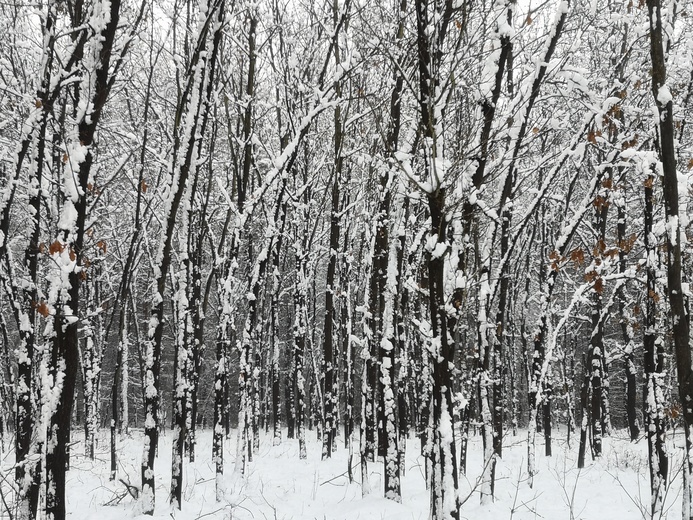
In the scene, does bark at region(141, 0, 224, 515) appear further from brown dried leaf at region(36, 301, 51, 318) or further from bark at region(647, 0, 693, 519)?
bark at region(647, 0, 693, 519)

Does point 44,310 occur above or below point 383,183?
below

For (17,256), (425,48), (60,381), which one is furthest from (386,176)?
(17,256)

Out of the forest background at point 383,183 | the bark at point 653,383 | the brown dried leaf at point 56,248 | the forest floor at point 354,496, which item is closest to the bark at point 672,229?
the forest background at point 383,183

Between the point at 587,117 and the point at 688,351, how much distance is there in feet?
14.7

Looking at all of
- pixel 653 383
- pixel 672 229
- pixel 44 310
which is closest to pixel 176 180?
pixel 44 310

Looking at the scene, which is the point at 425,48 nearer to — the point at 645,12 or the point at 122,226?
the point at 645,12

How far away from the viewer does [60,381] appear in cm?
445

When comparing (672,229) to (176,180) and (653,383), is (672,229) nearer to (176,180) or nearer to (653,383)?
(653,383)

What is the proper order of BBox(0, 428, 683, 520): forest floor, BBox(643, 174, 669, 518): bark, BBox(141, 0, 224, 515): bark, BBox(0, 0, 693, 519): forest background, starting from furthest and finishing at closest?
BBox(643, 174, 669, 518): bark
BBox(0, 428, 683, 520): forest floor
BBox(141, 0, 224, 515): bark
BBox(0, 0, 693, 519): forest background

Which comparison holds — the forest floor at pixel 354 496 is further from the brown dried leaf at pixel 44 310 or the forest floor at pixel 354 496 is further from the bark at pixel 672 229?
the brown dried leaf at pixel 44 310

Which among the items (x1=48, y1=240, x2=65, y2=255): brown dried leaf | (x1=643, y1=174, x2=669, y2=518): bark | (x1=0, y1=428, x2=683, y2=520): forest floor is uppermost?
(x1=48, y1=240, x2=65, y2=255): brown dried leaf

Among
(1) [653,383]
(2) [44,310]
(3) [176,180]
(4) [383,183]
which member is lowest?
(1) [653,383]

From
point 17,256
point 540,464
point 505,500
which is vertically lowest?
point 540,464

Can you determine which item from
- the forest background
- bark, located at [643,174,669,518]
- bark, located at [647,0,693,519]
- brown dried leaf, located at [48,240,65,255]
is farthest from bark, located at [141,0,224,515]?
bark, located at [643,174,669,518]
